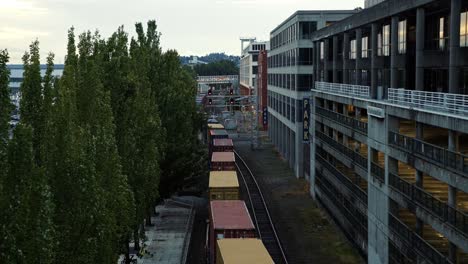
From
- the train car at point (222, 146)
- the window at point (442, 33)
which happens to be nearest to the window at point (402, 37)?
the window at point (442, 33)

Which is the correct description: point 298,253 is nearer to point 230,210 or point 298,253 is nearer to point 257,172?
point 230,210

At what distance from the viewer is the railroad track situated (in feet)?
138

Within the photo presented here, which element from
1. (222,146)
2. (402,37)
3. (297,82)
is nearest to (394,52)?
(402,37)

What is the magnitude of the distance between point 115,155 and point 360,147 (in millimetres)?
21703

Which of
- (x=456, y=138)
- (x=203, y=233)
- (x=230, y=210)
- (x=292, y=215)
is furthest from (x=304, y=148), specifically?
(x=456, y=138)

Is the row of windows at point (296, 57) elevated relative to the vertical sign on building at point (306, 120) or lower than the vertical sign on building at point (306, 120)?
elevated

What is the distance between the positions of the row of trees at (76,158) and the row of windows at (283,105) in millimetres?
33842

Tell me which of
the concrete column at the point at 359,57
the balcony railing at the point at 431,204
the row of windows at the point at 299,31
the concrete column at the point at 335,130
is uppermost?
the row of windows at the point at 299,31

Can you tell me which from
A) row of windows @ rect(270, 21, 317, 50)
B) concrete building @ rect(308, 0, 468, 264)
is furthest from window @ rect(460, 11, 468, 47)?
row of windows @ rect(270, 21, 317, 50)

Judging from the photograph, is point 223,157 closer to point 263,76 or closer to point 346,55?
point 346,55

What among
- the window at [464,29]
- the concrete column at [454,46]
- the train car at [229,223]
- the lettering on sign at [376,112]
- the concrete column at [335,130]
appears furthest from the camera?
the concrete column at [335,130]

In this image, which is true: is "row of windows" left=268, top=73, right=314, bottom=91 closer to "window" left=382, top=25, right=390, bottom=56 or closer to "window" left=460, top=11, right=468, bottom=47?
"window" left=382, top=25, right=390, bottom=56

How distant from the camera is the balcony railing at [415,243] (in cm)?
2730

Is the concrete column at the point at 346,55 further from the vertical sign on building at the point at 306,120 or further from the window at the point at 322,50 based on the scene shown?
the vertical sign on building at the point at 306,120
